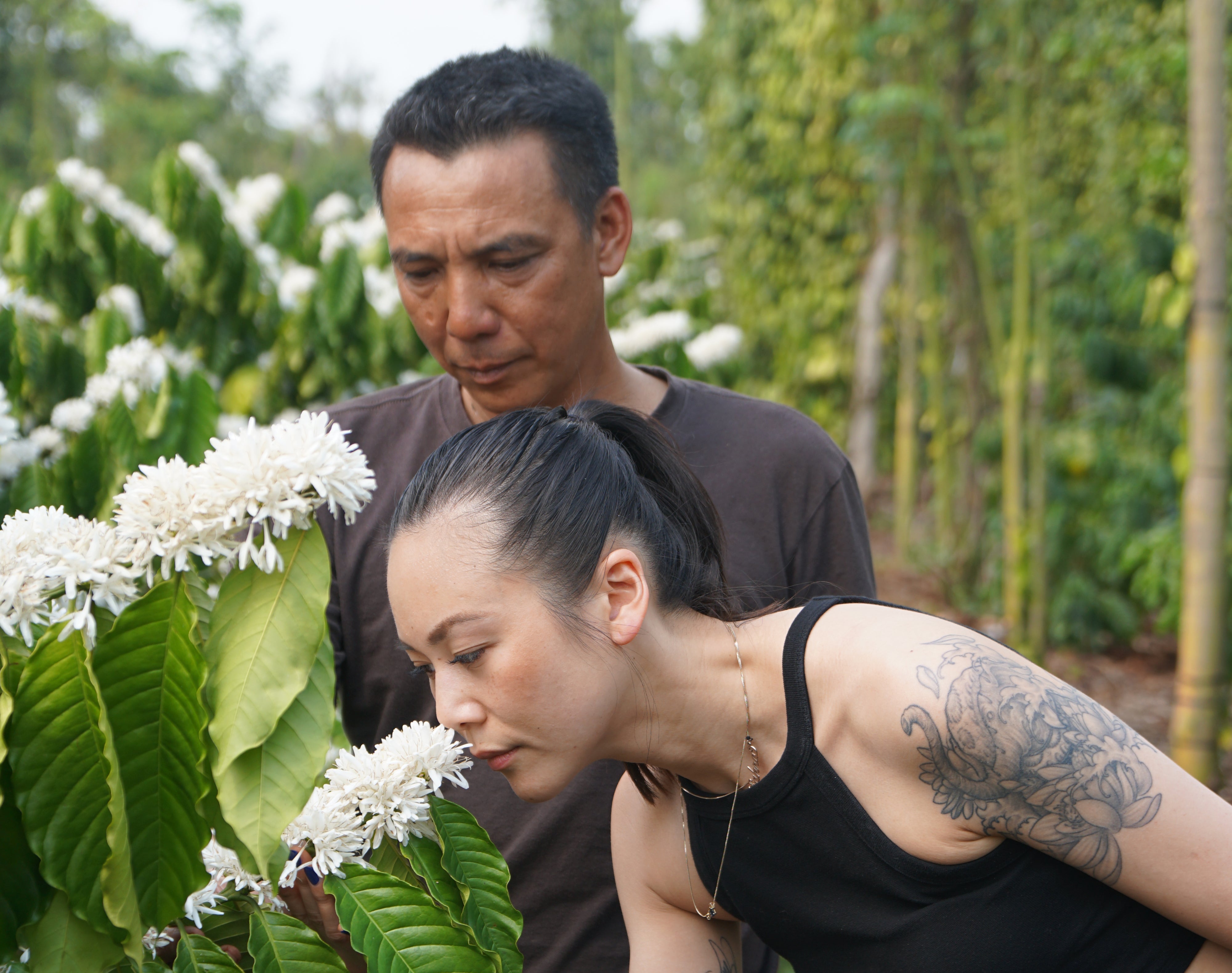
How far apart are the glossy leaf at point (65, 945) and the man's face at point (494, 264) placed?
110 cm

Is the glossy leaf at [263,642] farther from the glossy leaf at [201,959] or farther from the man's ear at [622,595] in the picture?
the man's ear at [622,595]

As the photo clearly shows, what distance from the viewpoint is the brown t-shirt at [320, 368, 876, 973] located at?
76.0 inches

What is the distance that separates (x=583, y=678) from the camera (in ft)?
4.54

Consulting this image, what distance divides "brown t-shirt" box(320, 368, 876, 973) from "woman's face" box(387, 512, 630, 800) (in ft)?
1.90

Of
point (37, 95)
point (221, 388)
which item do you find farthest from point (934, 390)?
point (37, 95)

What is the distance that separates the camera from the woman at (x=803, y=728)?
130 centimetres

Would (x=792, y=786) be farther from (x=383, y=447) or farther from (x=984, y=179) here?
(x=984, y=179)

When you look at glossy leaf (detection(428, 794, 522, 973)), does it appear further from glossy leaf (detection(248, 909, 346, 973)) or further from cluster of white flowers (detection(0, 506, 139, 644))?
cluster of white flowers (detection(0, 506, 139, 644))

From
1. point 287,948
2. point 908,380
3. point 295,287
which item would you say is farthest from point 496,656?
point 908,380

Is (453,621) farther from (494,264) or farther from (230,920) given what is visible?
(494,264)

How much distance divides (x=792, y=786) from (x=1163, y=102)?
5162 mm

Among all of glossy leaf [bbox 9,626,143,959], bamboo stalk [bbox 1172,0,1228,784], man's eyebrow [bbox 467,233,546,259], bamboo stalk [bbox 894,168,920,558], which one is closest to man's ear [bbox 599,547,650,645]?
glossy leaf [bbox 9,626,143,959]

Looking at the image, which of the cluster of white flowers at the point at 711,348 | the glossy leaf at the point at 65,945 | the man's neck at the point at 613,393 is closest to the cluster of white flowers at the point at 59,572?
the glossy leaf at the point at 65,945

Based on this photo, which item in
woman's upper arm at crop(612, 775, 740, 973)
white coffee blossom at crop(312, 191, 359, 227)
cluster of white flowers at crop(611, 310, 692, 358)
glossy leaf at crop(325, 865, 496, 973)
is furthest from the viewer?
white coffee blossom at crop(312, 191, 359, 227)
